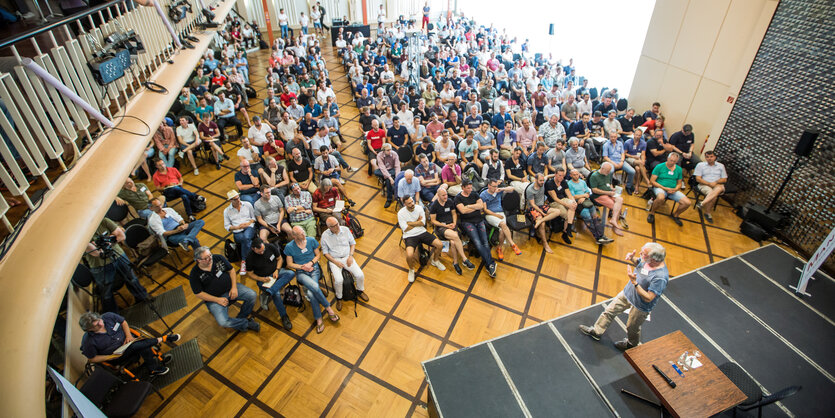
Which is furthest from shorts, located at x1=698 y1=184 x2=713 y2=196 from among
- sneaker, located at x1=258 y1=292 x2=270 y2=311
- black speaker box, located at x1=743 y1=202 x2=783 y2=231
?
sneaker, located at x1=258 y1=292 x2=270 y2=311

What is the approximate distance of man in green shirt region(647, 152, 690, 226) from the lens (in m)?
6.44

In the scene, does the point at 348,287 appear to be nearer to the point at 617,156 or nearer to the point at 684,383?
the point at 684,383

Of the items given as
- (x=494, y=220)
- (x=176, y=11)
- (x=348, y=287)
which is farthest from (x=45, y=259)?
(x=176, y=11)

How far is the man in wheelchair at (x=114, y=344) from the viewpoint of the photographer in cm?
368

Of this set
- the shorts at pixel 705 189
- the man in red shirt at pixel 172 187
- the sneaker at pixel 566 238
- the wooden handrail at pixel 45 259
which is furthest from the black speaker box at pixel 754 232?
the man in red shirt at pixel 172 187

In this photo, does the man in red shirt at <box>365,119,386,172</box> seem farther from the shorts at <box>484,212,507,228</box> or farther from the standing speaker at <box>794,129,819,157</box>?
the standing speaker at <box>794,129,819,157</box>

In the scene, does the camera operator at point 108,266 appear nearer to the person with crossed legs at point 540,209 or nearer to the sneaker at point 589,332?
the sneaker at point 589,332

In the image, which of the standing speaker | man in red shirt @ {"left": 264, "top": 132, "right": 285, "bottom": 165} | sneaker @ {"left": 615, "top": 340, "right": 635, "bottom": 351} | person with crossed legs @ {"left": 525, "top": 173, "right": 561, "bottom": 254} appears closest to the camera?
sneaker @ {"left": 615, "top": 340, "right": 635, "bottom": 351}

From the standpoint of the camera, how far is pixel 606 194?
20.5 feet

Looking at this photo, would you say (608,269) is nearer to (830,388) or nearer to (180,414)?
(830,388)

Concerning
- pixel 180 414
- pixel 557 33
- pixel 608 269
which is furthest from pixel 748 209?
pixel 557 33

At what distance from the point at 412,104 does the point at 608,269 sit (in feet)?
20.1

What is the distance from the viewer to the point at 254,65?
14.8 m

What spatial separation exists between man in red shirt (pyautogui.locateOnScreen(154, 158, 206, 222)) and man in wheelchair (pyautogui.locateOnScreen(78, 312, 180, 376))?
2.82 meters
